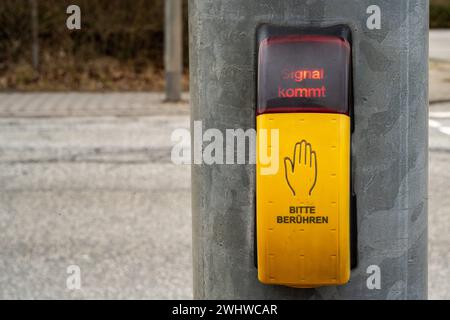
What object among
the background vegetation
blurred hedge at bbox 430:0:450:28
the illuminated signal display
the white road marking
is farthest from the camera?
blurred hedge at bbox 430:0:450:28

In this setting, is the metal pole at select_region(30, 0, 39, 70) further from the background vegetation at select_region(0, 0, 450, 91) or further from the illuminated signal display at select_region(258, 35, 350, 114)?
the illuminated signal display at select_region(258, 35, 350, 114)

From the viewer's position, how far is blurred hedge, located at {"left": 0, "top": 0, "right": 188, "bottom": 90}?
46.3ft

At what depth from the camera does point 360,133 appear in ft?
4.52

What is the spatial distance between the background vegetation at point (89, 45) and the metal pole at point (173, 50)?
→ 6.06 ft

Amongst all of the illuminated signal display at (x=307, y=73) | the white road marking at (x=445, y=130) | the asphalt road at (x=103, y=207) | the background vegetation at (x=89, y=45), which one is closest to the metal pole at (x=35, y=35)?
the background vegetation at (x=89, y=45)

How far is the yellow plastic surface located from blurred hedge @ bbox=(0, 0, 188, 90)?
41.5ft

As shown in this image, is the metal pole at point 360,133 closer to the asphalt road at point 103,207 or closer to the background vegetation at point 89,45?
the asphalt road at point 103,207

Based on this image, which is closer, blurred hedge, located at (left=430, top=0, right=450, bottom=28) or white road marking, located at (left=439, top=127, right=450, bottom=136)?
white road marking, located at (left=439, top=127, right=450, bottom=136)

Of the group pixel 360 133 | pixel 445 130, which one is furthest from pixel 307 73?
pixel 445 130

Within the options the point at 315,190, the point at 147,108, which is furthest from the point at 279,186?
the point at 147,108

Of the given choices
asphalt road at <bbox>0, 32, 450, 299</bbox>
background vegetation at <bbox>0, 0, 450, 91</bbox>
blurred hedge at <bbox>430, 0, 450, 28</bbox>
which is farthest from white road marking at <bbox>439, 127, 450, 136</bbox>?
blurred hedge at <bbox>430, 0, 450, 28</bbox>

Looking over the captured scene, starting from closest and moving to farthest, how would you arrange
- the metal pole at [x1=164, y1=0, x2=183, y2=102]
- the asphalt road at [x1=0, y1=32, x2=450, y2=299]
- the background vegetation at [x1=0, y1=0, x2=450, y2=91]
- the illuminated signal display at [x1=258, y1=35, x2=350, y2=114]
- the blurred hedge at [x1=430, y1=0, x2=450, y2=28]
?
1. the illuminated signal display at [x1=258, y1=35, x2=350, y2=114]
2. the asphalt road at [x1=0, y1=32, x2=450, y2=299]
3. the metal pole at [x1=164, y1=0, x2=183, y2=102]
4. the background vegetation at [x1=0, y1=0, x2=450, y2=91]
5. the blurred hedge at [x1=430, y1=0, x2=450, y2=28]

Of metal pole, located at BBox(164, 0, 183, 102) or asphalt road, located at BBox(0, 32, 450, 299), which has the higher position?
metal pole, located at BBox(164, 0, 183, 102)

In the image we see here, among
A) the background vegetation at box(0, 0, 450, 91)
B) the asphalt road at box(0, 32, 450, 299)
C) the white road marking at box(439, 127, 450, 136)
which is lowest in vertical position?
the asphalt road at box(0, 32, 450, 299)
